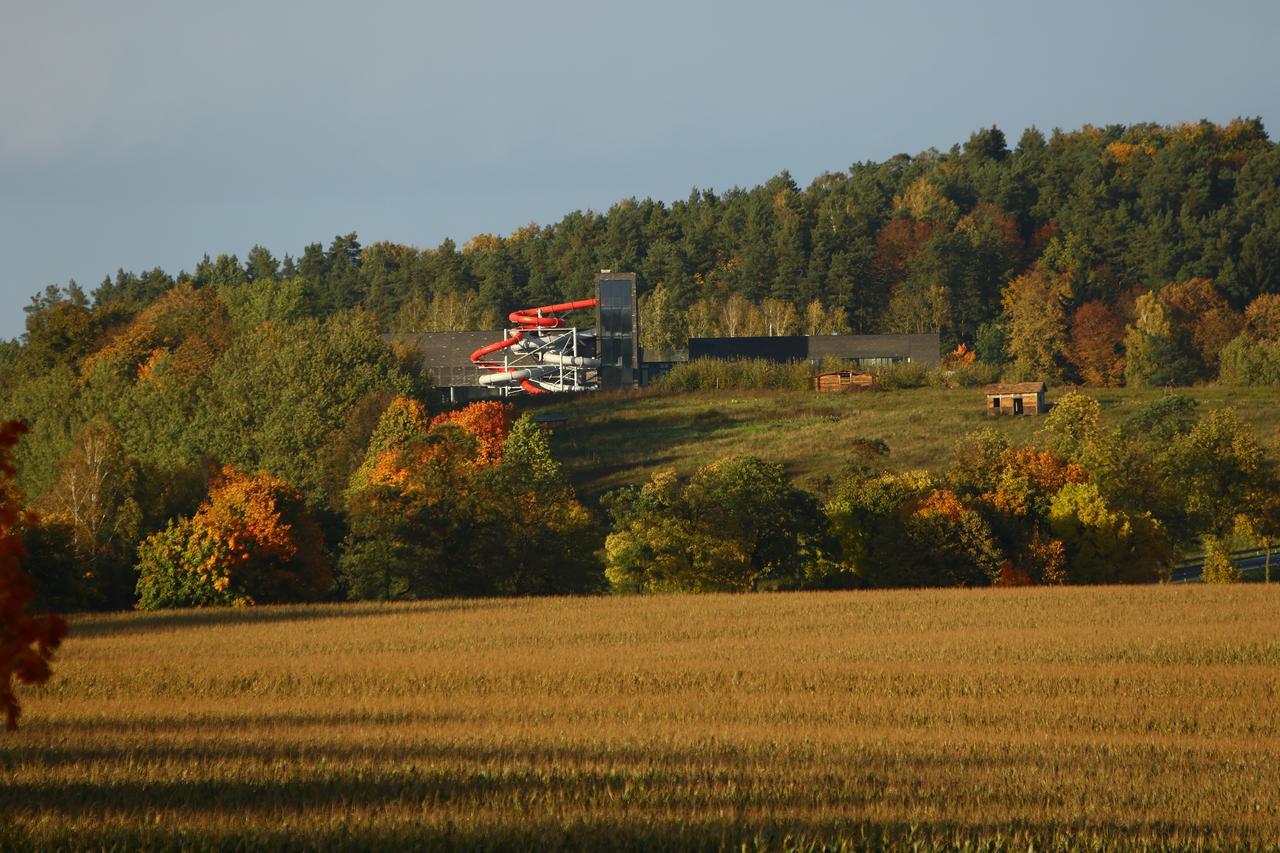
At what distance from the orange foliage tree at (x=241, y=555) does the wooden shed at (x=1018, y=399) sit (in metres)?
51.0

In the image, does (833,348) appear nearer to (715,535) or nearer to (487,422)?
(487,422)

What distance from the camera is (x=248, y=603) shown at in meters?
57.2

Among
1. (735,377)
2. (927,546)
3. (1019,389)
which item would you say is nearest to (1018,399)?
(1019,389)

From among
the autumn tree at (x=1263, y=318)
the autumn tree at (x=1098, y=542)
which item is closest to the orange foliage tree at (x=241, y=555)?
the autumn tree at (x=1098, y=542)

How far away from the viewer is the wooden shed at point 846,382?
114m

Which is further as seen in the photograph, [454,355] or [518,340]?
[454,355]

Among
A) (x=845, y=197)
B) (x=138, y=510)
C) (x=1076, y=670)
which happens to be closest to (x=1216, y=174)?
(x=845, y=197)

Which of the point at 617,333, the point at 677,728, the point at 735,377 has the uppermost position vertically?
the point at 617,333

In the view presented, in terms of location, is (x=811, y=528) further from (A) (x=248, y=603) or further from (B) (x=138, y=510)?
(B) (x=138, y=510)

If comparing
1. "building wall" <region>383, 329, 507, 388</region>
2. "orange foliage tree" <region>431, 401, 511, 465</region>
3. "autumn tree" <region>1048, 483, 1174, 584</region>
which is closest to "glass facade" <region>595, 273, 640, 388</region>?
"building wall" <region>383, 329, 507, 388</region>

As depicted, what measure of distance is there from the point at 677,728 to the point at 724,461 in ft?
123

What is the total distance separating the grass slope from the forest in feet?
18.9

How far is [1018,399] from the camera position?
99.1 m

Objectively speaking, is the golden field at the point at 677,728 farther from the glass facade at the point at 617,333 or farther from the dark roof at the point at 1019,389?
the glass facade at the point at 617,333
